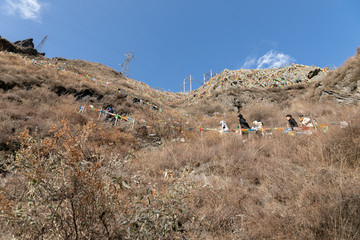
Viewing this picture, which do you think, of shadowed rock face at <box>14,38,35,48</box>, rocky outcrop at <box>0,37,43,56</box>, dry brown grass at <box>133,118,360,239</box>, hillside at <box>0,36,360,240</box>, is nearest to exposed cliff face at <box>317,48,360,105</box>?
hillside at <box>0,36,360,240</box>

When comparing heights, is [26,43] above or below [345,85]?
above

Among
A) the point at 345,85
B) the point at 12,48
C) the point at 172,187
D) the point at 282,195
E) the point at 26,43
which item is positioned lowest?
the point at 282,195

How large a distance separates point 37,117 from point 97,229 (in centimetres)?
823

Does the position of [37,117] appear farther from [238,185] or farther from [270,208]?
[270,208]

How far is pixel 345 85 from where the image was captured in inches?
488

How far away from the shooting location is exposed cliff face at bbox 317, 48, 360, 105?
456 inches

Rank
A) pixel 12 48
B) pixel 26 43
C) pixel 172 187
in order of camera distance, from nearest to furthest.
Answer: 1. pixel 172 187
2. pixel 12 48
3. pixel 26 43

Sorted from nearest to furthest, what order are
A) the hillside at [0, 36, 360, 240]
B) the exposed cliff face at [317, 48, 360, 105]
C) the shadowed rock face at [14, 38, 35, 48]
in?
the hillside at [0, 36, 360, 240]
the exposed cliff face at [317, 48, 360, 105]
the shadowed rock face at [14, 38, 35, 48]

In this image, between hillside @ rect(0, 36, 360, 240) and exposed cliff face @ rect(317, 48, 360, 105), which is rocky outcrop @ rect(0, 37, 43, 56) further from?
exposed cliff face @ rect(317, 48, 360, 105)

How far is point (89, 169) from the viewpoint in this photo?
183 cm

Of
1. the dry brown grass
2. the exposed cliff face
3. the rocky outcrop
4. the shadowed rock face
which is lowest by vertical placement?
the dry brown grass

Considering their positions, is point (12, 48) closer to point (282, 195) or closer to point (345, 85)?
point (282, 195)

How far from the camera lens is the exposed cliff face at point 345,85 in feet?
38.0

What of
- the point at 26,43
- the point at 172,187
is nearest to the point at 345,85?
the point at 172,187
